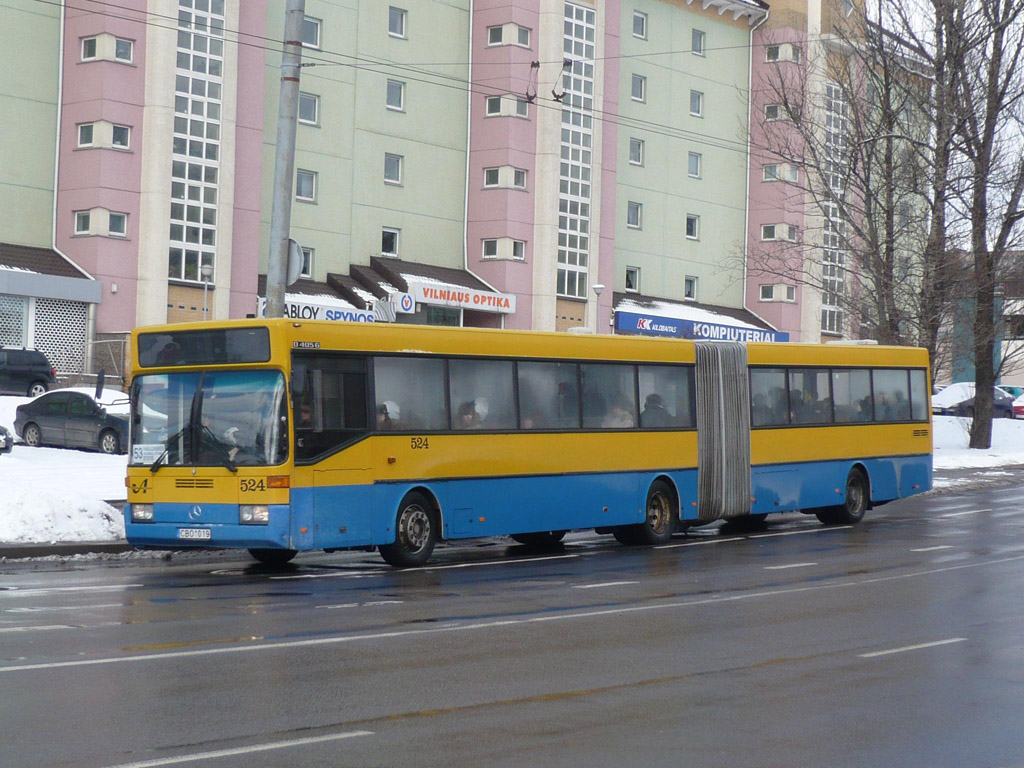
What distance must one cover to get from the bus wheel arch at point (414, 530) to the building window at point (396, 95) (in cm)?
3635

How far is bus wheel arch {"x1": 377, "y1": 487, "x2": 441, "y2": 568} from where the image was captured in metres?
17.0

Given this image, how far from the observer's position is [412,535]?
56.3 feet

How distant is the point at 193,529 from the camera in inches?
629

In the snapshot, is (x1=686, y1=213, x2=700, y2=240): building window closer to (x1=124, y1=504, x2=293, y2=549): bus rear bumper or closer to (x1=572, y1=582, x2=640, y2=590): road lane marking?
(x1=124, y1=504, x2=293, y2=549): bus rear bumper

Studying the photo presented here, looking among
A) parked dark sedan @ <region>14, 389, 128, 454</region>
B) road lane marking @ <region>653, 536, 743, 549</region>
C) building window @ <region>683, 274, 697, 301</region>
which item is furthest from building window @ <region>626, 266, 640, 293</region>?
road lane marking @ <region>653, 536, 743, 549</region>

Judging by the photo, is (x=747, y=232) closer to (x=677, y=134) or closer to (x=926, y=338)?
(x=677, y=134)

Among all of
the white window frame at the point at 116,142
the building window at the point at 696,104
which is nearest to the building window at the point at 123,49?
the white window frame at the point at 116,142

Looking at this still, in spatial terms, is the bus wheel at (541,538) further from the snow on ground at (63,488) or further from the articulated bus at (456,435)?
the snow on ground at (63,488)

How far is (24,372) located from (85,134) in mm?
7661

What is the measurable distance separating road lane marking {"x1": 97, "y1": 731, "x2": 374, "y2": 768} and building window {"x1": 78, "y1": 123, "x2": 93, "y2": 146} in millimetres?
39314

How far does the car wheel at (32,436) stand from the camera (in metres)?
34.1

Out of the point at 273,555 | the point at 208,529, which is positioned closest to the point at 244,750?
the point at 208,529

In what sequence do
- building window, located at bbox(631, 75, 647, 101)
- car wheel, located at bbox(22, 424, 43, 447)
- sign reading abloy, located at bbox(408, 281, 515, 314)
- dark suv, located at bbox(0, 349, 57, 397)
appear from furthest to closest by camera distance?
1. building window, located at bbox(631, 75, 647, 101)
2. sign reading abloy, located at bbox(408, 281, 515, 314)
3. dark suv, located at bbox(0, 349, 57, 397)
4. car wheel, located at bbox(22, 424, 43, 447)

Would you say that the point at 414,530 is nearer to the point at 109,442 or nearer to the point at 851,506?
the point at 851,506
